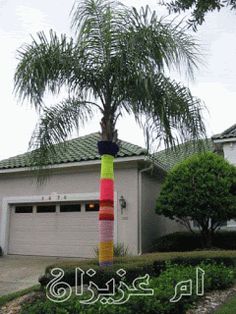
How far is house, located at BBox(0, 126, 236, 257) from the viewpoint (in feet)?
48.2

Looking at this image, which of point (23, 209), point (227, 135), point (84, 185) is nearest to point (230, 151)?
point (227, 135)

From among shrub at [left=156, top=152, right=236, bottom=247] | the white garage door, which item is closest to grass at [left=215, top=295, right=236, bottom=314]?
shrub at [left=156, top=152, right=236, bottom=247]

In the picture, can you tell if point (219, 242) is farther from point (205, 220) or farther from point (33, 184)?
point (33, 184)

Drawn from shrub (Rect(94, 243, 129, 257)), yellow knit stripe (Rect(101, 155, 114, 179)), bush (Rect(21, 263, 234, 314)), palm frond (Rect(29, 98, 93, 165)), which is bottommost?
bush (Rect(21, 263, 234, 314))

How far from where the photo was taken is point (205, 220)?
14070mm

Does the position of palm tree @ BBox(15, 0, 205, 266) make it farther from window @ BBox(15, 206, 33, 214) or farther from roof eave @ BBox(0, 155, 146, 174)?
window @ BBox(15, 206, 33, 214)

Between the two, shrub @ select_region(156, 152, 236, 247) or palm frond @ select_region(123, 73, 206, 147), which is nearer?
palm frond @ select_region(123, 73, 206, 147)

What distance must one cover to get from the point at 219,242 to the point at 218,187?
8.53 feet

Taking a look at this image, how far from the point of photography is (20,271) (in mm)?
12406

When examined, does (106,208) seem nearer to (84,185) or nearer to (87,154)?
(84,185)

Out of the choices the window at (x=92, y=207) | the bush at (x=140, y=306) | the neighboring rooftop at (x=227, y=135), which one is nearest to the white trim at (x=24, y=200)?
the window at (x=92, y=207)

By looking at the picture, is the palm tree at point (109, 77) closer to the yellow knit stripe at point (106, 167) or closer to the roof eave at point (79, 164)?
the yellow knit stripe at point (106, 167)

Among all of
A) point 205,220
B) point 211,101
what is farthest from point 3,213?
point 211,101

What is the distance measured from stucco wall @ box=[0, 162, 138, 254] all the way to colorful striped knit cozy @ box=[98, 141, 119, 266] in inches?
242
